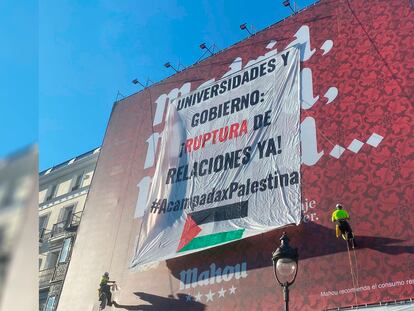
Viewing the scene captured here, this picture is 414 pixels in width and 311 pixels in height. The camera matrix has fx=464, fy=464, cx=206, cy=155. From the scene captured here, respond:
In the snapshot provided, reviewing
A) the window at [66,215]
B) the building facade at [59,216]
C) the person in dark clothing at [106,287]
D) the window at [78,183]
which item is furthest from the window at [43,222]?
the person in dark clothing at [106,287]

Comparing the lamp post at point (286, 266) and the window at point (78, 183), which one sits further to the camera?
the window at point (78, 183)

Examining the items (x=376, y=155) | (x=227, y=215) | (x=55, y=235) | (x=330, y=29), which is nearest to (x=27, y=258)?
(x=376, y=155)

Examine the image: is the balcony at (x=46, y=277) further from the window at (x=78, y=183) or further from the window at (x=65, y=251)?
the window at (x=78, y=183)

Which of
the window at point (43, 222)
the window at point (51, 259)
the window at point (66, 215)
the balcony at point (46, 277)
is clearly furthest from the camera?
the window at point (43, 222)

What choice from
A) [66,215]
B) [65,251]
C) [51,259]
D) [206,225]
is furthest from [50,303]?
[206,225]

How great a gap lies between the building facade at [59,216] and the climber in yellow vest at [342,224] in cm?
1531

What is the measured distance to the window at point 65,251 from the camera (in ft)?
78.2

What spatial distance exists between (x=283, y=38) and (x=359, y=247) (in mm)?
8772

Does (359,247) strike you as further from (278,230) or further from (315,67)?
(315,67)

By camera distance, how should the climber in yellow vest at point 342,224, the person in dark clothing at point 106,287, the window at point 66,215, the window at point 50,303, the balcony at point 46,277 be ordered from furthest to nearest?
the window at point 66,215
the balcony at point 46,277
the window at point 50,303
the person in dark clothing at point 106,287
the climber in yellow vest at point 342,224

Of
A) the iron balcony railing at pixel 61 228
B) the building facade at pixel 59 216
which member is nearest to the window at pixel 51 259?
the building facade at pixel 59 216

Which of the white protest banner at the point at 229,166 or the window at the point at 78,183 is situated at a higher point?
the window at the point at 78,183

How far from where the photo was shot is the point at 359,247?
37.0 feet

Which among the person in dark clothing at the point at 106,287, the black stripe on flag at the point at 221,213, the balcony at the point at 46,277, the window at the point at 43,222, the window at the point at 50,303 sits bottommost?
the person in dark clothing at the point at 106,287
